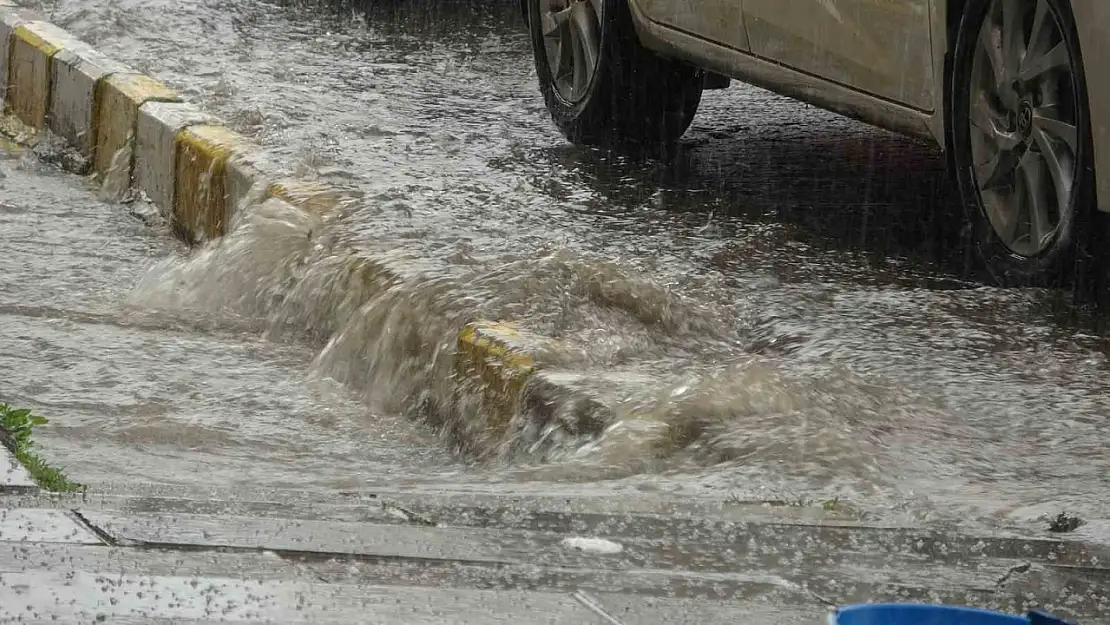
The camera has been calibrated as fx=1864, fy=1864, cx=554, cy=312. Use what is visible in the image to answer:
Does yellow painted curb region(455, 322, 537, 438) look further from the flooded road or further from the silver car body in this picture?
the silver car body

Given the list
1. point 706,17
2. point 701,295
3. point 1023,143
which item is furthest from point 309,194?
point 1023,143

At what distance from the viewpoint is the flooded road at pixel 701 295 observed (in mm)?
3646

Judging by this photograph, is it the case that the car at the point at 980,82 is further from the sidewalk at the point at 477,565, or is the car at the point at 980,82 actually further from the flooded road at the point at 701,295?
the sidewalk at the point at 477,565

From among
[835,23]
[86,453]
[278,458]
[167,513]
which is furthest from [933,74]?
[167,513]

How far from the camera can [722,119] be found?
298 inches

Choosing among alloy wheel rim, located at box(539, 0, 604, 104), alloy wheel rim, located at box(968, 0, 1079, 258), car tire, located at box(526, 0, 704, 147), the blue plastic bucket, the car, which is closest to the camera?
the blue plastic bucket

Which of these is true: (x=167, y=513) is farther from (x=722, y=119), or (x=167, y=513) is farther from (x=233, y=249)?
(x=722, y=119)

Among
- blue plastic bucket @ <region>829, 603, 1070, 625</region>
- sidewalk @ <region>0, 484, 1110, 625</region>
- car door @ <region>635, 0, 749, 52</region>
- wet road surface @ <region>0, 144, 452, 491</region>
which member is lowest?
wet road surface @ <region>0, 144, 452, 491</region>

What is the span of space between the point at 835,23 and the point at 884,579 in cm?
271

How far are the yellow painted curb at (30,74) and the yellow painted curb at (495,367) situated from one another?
14.8 feet

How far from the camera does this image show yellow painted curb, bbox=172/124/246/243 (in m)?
6.41

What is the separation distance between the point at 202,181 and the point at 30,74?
2.47 meters

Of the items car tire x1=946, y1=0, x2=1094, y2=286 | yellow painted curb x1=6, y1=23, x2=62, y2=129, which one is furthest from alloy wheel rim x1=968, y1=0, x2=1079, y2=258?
yellow painted curb x1=6, y1=23, x2=62, y2=129

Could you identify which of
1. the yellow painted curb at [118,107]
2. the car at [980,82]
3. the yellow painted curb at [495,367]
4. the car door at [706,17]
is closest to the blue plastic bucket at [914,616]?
the yellow painted curb at [495,367]
